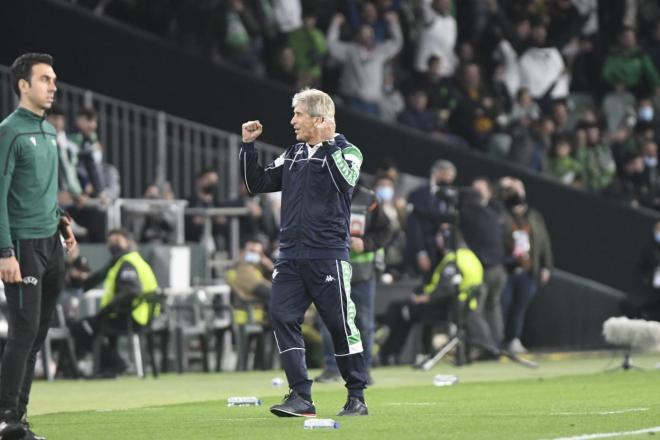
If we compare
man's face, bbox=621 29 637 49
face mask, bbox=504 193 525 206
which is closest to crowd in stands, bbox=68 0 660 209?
man's face, bbox=621 29 637 49

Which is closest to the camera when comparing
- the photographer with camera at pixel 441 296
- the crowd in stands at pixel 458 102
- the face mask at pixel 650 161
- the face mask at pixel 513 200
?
the photographer with camera at pixel 441 296

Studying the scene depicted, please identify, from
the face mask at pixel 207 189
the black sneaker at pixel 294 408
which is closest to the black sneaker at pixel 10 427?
the black sneaker at pixel 294 408

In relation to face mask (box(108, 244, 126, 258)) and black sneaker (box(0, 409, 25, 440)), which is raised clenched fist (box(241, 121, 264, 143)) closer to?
black sneaker (box(0, 409, 25, 440))

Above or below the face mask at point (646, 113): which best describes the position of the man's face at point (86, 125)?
below

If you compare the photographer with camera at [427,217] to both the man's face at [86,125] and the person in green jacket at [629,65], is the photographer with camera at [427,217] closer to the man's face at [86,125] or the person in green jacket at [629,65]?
the man's face at [86,125]

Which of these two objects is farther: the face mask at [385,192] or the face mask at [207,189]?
the face mask at [207,189]

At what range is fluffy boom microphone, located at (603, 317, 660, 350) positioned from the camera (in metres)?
17.4

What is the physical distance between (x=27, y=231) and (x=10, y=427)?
3.68ft

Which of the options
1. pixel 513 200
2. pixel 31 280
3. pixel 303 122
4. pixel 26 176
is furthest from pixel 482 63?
pixel 31 280

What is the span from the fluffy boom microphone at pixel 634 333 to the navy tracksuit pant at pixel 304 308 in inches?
284

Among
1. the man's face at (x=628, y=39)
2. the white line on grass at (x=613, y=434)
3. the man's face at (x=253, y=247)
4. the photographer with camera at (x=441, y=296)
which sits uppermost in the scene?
the man's face at (x=628, y=39)

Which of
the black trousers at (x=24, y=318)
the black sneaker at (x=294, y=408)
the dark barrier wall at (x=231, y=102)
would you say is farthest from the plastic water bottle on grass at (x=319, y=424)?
the dark barrier wall at (x=231, y=102)

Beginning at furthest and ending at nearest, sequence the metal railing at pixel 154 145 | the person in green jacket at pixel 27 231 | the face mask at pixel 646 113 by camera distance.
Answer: the face mask at pixel 646 113, the metal railing at pixel 154 145, the person in green jacket at pixel 27 231

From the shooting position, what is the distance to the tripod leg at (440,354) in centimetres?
1870
